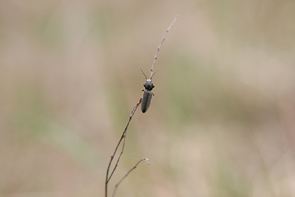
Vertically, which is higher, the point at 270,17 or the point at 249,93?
the point at 270,17

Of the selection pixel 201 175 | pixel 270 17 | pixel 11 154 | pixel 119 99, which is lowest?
pixel 201 175

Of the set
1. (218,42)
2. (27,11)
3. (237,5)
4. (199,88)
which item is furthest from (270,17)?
(27,11)

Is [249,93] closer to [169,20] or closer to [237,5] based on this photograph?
[237,5]

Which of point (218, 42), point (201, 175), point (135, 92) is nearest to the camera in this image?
point (201, 175)

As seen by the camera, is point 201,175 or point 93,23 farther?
point 93,23

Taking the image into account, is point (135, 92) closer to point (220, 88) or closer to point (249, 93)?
point (220, 88)

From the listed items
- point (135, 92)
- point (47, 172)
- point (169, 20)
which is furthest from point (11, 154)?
point (169, 20)

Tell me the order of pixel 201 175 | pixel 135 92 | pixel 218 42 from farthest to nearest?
pixel 218 42 < pixel 135 92 < pixel 201 175
